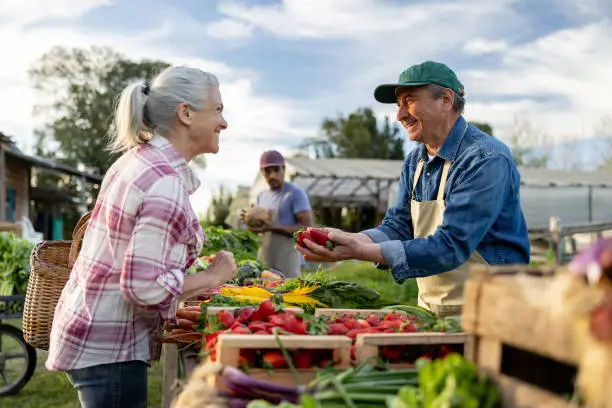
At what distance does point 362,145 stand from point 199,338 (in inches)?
1822

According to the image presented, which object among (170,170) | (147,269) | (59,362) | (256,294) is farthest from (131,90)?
(256,294)

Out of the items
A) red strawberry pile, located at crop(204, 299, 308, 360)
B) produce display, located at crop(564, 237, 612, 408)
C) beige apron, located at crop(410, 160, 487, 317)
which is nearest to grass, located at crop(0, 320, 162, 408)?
beige apron, located at crop(410, 160, 487, 317)

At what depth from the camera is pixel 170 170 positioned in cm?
263

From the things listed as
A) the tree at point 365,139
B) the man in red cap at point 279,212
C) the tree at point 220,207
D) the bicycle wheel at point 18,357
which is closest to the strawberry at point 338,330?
the bicycle wheel at point 18,357

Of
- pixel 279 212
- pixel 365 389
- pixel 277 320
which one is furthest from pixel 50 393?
pixel 365 389

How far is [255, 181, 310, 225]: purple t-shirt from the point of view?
811 centimetres

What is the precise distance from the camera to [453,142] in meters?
3.46

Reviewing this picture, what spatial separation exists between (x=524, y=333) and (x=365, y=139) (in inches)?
1883

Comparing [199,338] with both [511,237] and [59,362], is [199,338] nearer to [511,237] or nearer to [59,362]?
[59,362]

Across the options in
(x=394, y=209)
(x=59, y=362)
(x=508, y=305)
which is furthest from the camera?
(x=394, y=209)

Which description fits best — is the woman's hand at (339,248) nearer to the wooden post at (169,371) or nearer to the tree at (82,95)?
the wooden post at (169,371)

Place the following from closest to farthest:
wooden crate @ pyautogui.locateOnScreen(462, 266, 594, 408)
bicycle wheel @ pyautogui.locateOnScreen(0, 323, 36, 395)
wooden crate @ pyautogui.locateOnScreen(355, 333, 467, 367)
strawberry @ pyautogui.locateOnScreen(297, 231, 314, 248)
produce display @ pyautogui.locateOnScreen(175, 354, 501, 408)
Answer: wooden crate @ pyautogui.locateOnScreen(462, 266, 594, 408) < produce display @ pyautogui.locateOnScreen(175, 354, 501, 408) < wooden crate @ pyautogui.locateOnScreen(355, 333, 467, 367) < strawberry @ pyautogui.locateOnScreen(297, 231, 314, 248) < bicycle wheel @ pyautogui.locateOnScreen(0, 323, 36, 395)

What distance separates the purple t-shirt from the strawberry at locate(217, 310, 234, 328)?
524cm

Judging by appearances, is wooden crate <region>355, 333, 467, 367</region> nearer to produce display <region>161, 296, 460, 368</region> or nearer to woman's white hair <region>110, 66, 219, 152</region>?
produce display <region>161, 296, 460, 368</region>
